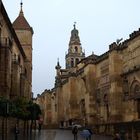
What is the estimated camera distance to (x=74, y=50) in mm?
107688

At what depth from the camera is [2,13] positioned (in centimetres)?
3891

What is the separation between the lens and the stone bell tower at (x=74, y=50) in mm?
106875

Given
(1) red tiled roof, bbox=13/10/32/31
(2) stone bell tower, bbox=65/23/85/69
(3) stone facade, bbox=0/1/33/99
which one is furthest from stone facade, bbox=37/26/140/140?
(2) stone bell tower, bbox=65/23/85/69

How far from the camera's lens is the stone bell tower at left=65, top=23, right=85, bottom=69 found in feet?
351

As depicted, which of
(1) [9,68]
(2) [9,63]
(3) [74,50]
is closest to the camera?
(2) [9,63]

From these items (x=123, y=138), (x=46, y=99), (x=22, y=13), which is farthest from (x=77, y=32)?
Result: (x=123, y=138)

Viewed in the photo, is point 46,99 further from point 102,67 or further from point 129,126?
point 129,126

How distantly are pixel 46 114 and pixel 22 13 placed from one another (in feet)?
97.0

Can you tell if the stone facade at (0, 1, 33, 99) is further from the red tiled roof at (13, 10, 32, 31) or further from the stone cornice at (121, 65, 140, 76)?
the stone cornice at (121, 65, 140, 76)

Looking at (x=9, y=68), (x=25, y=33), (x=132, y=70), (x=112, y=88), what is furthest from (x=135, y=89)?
(x=25, y=33)

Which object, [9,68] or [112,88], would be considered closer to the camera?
[9,68]

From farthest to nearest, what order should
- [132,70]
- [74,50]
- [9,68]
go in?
1. [74,50]
2. [132,70]
3. [9,68]

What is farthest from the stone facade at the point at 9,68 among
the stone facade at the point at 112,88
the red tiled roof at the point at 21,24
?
the stone facade at the point at 112,88

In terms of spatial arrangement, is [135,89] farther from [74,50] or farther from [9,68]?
[74,50]
